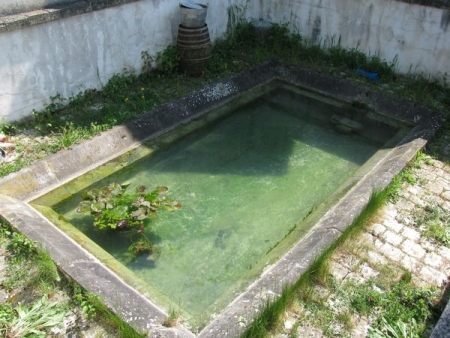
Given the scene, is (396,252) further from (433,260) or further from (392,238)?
(433,260)

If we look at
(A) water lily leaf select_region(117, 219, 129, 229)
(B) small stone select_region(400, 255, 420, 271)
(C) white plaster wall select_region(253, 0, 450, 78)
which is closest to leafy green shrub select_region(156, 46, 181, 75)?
(C) white plaster wall select_region(253, 0, 450, 78)

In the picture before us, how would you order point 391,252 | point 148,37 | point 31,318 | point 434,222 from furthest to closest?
point 148,37 → point 434,222 → point 391,252 → point 31,318

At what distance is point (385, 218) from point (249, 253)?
163 centimetres

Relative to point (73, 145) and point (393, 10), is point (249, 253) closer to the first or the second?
point (73, 145)

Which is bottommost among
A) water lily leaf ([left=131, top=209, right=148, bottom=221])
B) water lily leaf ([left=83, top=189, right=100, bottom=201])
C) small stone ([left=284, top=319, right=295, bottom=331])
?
small stone ([left=284, top=319, right=295, bottom=331])

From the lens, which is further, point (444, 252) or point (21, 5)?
point (21, 5)

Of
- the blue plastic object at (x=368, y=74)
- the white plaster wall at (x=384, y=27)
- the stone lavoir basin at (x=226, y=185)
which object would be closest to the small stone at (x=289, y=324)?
the stone lavoir basin at (x=226, y=185)

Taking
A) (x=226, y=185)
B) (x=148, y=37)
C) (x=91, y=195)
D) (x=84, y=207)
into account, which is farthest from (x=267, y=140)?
(x=84, y=207)

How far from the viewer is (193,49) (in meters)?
7.72

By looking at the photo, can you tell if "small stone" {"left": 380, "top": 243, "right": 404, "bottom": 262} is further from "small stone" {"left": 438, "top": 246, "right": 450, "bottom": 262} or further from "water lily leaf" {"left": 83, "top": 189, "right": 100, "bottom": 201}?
"water lily leaf" {"left": 83, "top": 189, "right": 100, "bottom": 201}

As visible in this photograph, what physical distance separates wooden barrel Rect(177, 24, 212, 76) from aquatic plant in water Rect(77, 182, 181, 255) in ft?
10.9

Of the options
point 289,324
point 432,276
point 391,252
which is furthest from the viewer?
point 391,252

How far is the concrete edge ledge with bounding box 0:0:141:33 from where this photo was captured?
570 cm

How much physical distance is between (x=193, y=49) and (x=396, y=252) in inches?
194
